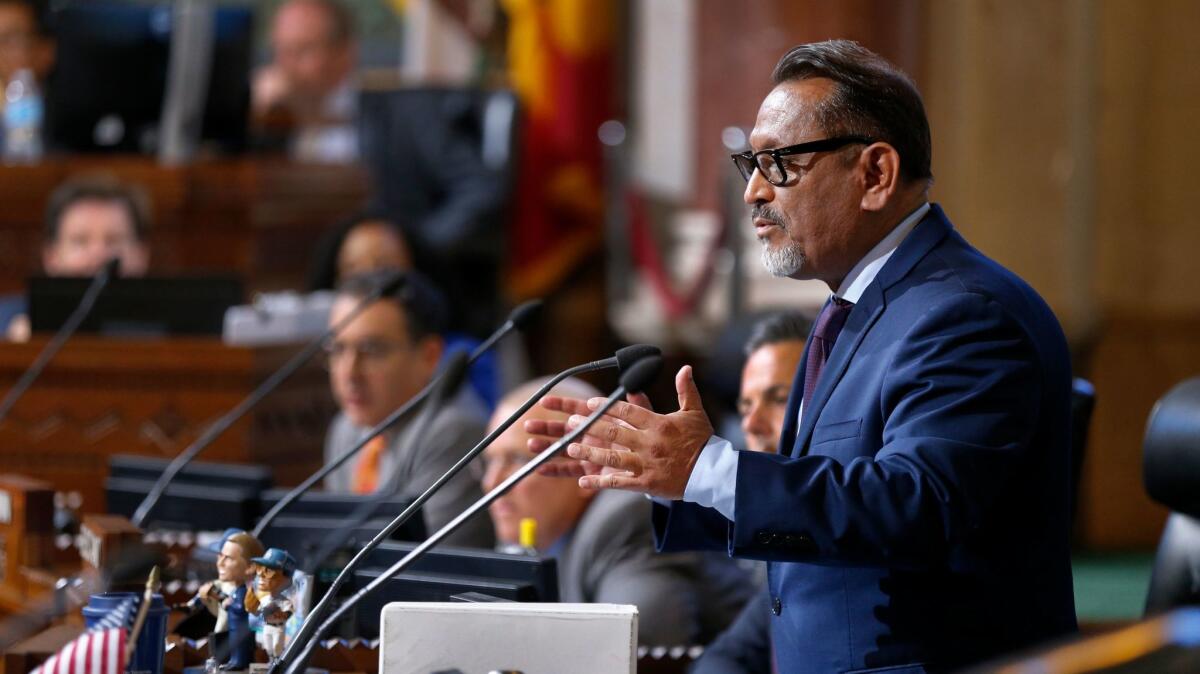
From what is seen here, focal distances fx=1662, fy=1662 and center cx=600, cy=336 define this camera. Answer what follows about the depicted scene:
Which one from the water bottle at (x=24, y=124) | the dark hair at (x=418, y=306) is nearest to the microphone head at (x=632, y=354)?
the dark hair at (x=418, y=306)

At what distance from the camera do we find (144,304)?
476cm

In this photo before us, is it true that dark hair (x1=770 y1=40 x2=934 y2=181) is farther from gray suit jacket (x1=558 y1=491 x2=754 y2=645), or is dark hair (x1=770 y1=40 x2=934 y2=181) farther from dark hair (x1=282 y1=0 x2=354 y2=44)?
dark hair (x1=282 y1=0 x2=354 y2=44)

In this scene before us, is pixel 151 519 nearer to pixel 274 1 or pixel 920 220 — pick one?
pixel 920 220

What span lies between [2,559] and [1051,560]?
1.89 m

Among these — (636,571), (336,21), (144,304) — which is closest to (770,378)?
(636,571)

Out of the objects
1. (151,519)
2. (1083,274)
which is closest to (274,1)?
(1083,274)

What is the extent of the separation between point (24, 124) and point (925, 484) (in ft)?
16.4

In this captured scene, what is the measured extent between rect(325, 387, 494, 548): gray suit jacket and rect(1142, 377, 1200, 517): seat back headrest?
129 cm

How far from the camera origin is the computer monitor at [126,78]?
592 cm

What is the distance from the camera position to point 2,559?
304 centimetres

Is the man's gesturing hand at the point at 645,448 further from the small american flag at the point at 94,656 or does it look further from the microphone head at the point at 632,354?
the small american flag at the point at 94,656

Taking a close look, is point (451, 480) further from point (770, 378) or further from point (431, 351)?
point (431, 351)

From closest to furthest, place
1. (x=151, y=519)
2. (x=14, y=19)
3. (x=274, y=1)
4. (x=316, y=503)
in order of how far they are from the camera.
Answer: (x=316, y=503) < (x=151, y=519) < (x=14, y=19) < (x=274, y=1)

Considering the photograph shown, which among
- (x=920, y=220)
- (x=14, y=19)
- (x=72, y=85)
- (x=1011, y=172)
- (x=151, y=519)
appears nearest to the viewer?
(x=920, y=220)
